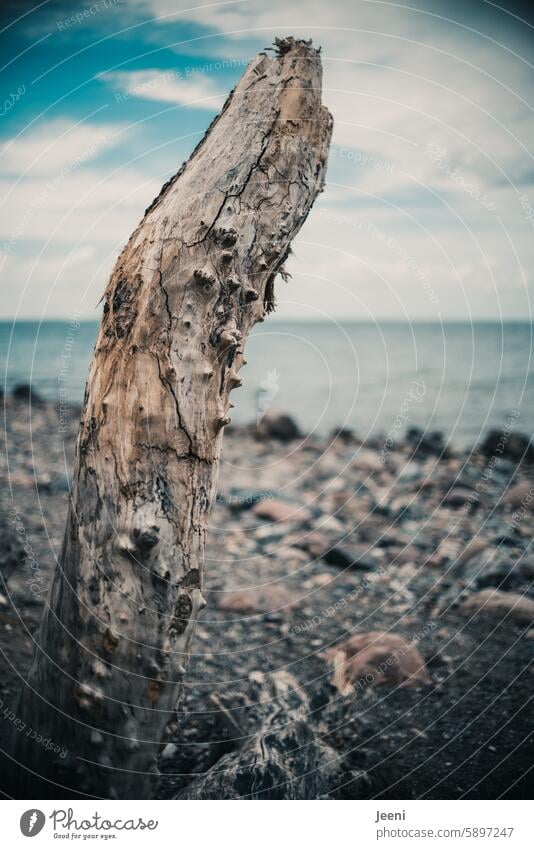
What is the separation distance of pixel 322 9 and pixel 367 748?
366 cm

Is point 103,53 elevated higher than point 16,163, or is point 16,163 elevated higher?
point 103,53

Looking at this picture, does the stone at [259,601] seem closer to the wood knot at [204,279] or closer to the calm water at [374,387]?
the calm water at [374,387]

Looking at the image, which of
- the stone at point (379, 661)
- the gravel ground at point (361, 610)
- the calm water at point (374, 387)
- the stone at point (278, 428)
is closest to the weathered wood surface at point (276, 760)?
the gravel ground at point (361, 610)

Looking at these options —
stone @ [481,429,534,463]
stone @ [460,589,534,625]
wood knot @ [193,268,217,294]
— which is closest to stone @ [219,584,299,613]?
stone @ [460,589,534,625]

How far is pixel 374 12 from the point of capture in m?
2.81

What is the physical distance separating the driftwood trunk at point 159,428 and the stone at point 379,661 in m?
1.47

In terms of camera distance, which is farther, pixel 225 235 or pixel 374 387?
pixel 374 387

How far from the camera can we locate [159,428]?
6.28 ft

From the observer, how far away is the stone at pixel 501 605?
12.9ft

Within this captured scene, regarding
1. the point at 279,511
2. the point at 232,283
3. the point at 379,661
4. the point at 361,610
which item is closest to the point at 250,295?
the point at 232,283

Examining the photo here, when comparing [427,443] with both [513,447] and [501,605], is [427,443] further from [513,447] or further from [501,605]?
[501,605]

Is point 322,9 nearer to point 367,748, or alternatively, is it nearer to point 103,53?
point 103,53

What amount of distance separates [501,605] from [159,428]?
326 cm

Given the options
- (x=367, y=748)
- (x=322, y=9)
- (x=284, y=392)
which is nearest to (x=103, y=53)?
(x=322, y=9)
